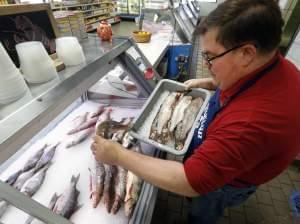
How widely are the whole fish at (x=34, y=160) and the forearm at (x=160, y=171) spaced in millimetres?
629

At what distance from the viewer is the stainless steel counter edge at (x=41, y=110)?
0.54 meters

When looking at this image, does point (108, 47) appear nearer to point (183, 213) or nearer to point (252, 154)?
point (252, 154)

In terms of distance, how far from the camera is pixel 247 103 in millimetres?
710

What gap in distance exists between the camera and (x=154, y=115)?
125 cm

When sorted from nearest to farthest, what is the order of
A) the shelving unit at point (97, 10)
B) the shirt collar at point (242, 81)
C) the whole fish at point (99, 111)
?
the shirt collar at point (242, 81) → the whole fish at point (99, 111) → the shelving unit at point (97, 10)

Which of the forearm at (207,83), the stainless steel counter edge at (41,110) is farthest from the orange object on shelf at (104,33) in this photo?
Answer: the forearm at (207,83)

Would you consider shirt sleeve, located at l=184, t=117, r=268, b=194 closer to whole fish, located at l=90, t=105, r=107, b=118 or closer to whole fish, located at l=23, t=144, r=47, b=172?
whole fish, located at l=23, t=144, r=47, b=172

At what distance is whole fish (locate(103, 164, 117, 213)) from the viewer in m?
1.02

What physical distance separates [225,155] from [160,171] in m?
0.26

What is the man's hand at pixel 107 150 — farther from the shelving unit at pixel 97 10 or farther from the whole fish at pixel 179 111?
the shelving unit at pixel 97 10

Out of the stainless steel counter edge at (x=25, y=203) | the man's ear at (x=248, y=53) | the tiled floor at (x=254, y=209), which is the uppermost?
the man's ear at (x=248, y=53)

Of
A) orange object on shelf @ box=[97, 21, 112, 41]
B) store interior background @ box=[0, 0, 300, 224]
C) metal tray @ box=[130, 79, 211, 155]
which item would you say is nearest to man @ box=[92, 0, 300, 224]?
metal tray @ box=[130, 79, 211, 155]

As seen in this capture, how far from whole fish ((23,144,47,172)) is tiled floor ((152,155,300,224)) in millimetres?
981

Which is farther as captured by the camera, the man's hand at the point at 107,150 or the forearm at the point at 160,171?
the man's hand at the point at 107,150
